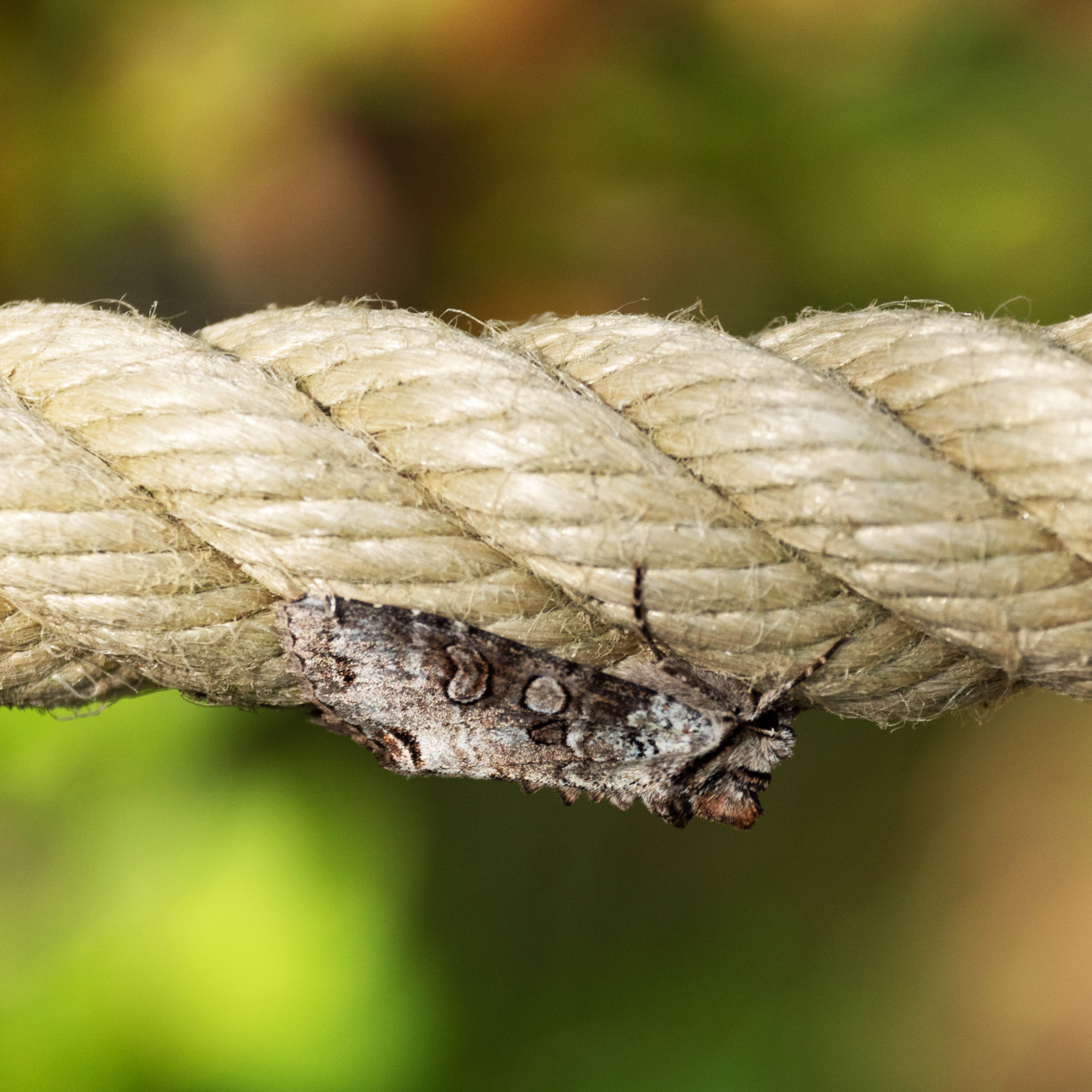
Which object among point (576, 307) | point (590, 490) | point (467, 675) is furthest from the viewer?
point (576, 307)

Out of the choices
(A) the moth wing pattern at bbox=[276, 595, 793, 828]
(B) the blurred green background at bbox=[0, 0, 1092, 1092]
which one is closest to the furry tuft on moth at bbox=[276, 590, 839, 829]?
(A) the moth wing pattern at bbox=[276, 595, 793, 828]

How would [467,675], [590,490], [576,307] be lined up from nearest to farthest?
[590,490] < [467,675] < [576,307]

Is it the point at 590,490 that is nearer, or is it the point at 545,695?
the point at 590,490

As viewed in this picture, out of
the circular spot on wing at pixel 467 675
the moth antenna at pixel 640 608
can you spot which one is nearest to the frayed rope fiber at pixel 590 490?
the moth antenna at pixel 640 608

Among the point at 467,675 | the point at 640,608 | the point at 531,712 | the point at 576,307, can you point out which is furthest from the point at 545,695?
the point at 576,307

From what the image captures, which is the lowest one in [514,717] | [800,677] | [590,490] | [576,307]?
[514,717]

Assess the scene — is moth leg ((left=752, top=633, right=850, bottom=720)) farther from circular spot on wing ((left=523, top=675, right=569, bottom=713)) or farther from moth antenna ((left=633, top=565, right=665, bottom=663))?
circular spot on wing ((left=523, top=675, right=569, bottom=713))

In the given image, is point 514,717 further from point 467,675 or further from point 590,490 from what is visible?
point 590,490
